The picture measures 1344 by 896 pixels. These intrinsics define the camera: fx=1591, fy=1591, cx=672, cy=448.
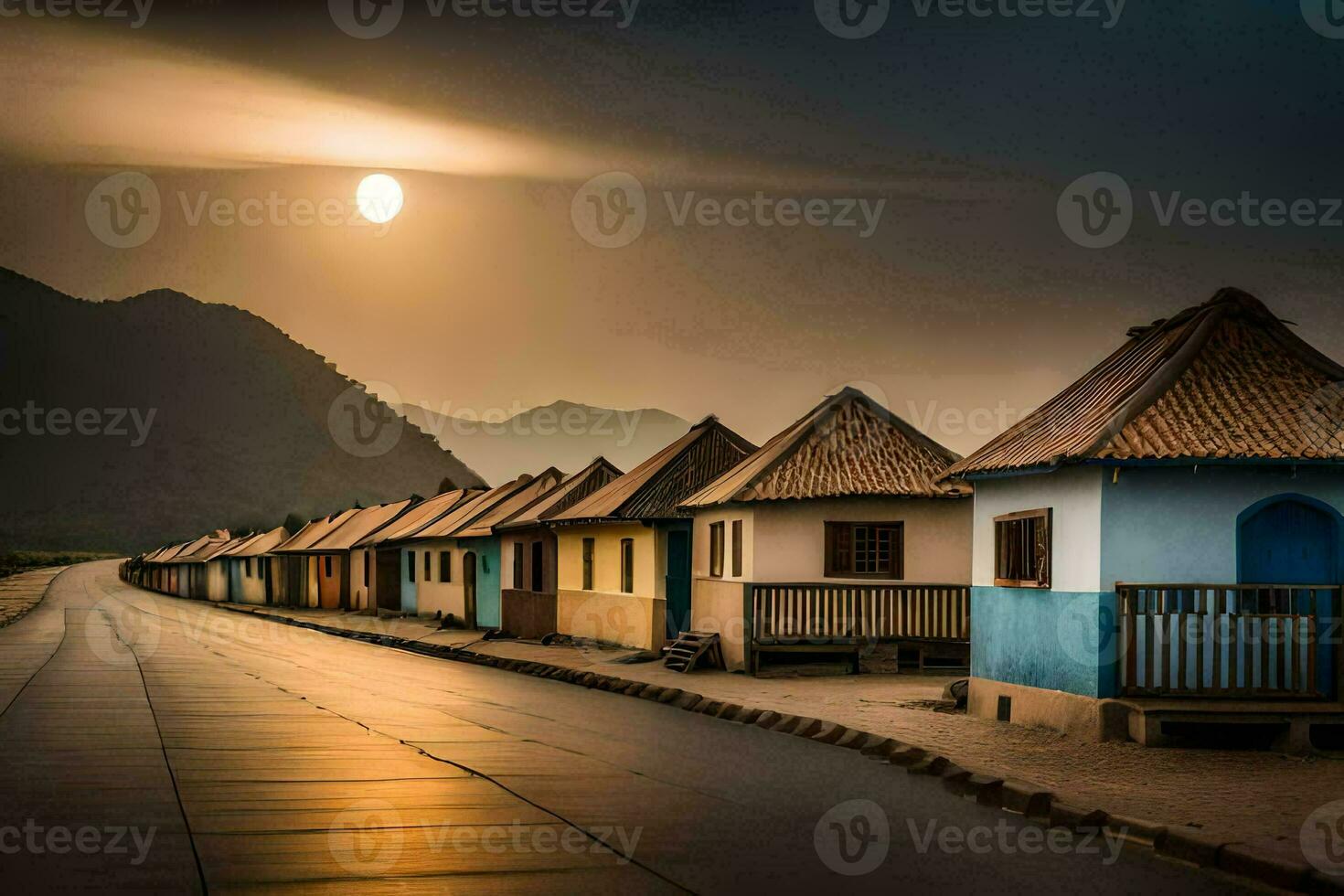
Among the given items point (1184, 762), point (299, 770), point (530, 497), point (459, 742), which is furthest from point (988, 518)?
point (530, 497)

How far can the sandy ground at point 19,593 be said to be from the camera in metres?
65.2

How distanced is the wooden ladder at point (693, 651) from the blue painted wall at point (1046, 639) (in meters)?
9.72

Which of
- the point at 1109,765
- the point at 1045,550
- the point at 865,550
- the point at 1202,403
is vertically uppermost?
the point at 1202,403

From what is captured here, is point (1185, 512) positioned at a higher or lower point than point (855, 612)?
higher

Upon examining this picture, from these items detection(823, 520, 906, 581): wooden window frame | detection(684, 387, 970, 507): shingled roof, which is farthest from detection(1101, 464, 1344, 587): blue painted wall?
detection(823, 520, 906, 581): wooden window frame

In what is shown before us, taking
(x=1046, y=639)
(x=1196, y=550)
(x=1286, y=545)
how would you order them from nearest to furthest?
(x=1196, y=550) → (x=1286, y=545) → (x=1046, y=639)

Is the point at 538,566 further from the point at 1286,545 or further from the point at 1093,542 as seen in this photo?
the point at 1286,545

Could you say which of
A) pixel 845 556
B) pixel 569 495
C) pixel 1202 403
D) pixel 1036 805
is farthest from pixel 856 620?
pixel 569 495

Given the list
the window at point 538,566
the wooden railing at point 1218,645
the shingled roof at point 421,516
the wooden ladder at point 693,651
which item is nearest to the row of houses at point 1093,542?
the wooden railing at point 1218,645

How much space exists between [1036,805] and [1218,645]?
5226 millimetres

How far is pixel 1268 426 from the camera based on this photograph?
1834cm

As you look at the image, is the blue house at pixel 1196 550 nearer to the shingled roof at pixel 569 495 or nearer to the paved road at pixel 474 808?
the paved road at pixel 474 808

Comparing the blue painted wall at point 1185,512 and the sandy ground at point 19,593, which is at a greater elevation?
the blue painted wall at point 1185,512

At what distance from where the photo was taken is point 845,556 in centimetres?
3109
